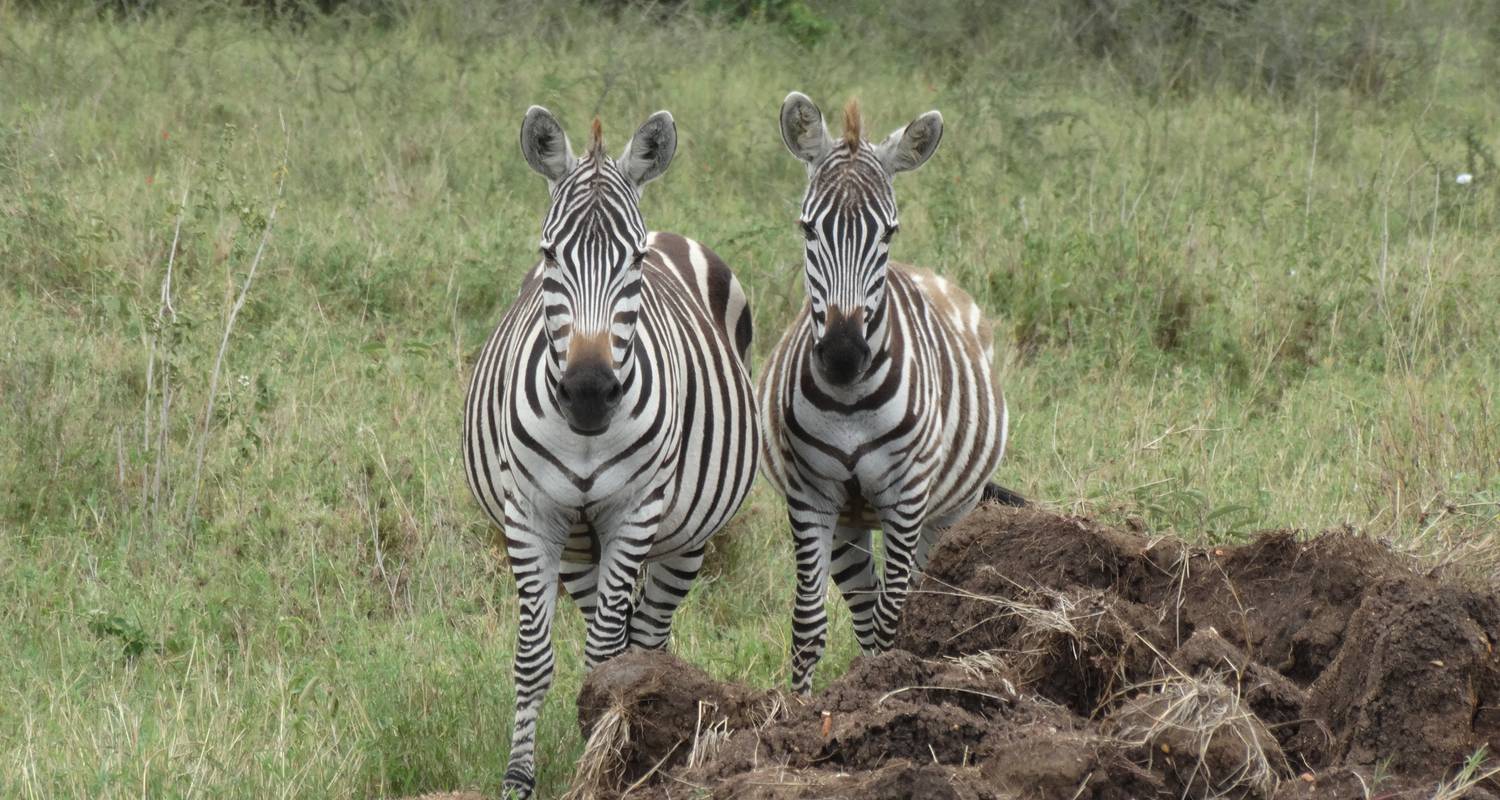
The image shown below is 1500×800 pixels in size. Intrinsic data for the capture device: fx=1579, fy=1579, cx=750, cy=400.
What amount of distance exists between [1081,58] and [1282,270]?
622cm

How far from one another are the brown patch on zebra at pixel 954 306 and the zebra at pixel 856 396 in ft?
1.72

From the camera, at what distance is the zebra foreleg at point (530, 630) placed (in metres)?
4.93

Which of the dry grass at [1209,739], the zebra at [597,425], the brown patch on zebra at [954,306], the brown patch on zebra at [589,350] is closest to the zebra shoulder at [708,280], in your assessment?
the zebra at [597,425]

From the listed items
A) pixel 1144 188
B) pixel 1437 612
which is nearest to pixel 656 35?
pixel 1144 188

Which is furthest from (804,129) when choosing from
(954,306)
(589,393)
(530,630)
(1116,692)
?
(1116,692)

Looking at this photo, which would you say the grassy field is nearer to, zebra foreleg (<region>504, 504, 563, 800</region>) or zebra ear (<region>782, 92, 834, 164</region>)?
zebra foreleg (<region>504, 504, 563, 800</region>)

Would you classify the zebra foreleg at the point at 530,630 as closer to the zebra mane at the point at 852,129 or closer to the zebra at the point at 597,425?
the zebra at the point at 597,425

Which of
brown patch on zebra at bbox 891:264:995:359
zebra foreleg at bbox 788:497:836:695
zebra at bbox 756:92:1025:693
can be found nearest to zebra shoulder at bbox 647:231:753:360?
zebra at bbox 756:92:1025:693

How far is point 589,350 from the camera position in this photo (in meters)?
4.54

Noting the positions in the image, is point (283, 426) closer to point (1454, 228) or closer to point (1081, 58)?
point (1454, 228)

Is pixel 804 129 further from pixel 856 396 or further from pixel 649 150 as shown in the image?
pixel 856 396

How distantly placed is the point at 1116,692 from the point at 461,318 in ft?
18.7

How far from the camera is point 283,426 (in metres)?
7.55

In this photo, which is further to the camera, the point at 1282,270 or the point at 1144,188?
the point at 1144,188
